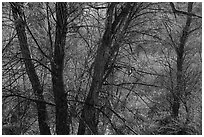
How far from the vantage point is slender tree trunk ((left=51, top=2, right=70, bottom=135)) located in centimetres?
426

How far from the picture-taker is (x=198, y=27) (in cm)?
830

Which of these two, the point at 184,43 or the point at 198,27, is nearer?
the point at 198,27

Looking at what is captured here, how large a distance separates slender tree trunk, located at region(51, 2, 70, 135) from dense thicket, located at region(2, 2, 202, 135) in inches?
0.6

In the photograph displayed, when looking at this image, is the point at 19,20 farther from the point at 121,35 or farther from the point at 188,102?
the point at 188,102

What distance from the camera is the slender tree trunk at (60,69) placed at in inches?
168

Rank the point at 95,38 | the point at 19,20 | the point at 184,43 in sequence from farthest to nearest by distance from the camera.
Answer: the point at 184,43 → the point at 95,38 → the point at 19,20

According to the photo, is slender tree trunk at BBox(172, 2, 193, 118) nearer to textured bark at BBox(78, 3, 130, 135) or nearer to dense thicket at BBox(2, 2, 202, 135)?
dense thicket at BBox(2, 2, 202, 135)

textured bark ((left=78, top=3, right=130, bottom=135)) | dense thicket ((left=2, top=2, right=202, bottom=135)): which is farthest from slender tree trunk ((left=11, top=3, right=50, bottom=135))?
textured bark ((left=78, top=3, right=130, bottom=135))

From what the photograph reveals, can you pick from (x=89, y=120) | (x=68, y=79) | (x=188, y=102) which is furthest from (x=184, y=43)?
(x=89, y=120)

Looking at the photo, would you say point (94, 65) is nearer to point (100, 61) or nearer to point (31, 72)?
point (100, 61)

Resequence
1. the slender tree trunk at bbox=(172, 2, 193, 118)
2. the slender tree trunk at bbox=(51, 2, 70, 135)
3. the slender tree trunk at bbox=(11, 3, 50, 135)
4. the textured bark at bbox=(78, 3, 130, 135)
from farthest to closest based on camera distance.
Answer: the slender tree trunk at bbox=(172, 2, 193, 118) < the slender tree trunk at bbox=(11, 3, 50, 135) < the textured bark at bbox=(78, 3, 130, 135) < the slender tree trunk at bbox=(51, 2, 70, 135)

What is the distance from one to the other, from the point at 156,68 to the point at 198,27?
6.33ft

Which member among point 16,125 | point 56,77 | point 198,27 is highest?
point 198,27

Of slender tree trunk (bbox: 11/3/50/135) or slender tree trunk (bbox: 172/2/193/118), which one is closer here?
slender tree trunk (bbox: 11/3/50/135)
